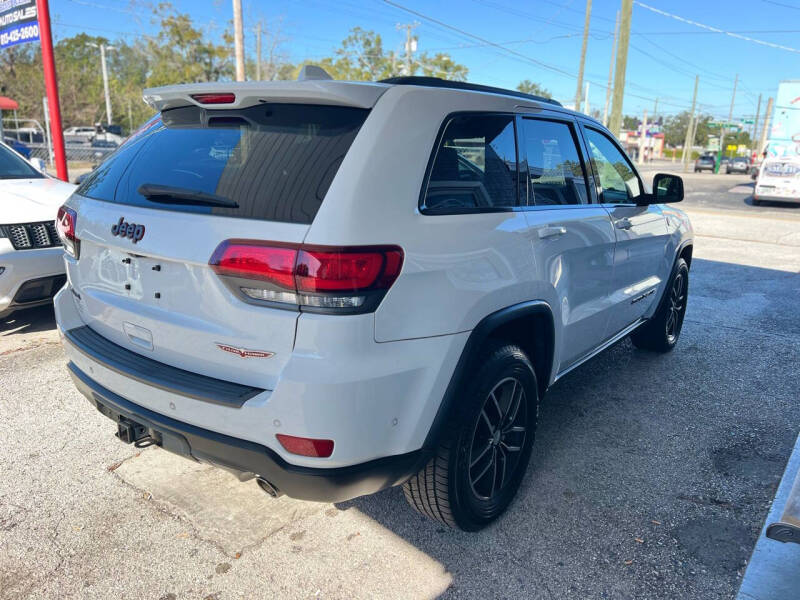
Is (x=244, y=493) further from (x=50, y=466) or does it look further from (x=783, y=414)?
Answer: (x=783, y=414)

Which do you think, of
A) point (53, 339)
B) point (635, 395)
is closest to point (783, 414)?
point (635, 395)

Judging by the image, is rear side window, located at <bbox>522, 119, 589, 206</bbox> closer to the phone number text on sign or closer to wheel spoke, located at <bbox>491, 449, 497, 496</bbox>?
wheel spoke, located at <bbox>491, 449, 497, 496</bbox>

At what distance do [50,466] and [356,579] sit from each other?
1780 mm

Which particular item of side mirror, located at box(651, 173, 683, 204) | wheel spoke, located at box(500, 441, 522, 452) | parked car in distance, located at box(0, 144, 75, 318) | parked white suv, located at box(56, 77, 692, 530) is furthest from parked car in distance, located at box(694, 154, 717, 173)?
wheel spoke, located at box(500, 441, 522, 452)

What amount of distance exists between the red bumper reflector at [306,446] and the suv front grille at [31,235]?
142 inches

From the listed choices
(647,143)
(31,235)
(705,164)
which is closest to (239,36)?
(31,235)

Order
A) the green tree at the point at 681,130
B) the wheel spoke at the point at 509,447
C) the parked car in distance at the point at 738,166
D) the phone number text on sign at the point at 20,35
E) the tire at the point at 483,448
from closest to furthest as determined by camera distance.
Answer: the tire at the point at 483,448 < the wheel spoke at the point at 509,447 < the phone number text on sign at the point at 20,35 < the parked car in distance at the point at 738,166 < the green tree at the point at 681,130

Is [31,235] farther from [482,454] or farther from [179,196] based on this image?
[482,454]

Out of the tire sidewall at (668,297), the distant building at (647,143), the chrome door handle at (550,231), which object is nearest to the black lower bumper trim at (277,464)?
the chrome door handle at (550,231)

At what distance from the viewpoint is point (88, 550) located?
2.54 meters

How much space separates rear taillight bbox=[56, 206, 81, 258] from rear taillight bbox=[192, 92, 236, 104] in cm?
83

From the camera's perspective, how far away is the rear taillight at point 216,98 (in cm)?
225

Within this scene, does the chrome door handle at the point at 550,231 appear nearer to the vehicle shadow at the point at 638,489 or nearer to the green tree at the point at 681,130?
the vehicle shadow at the point at 638,489

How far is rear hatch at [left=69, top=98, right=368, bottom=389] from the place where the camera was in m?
2.02
